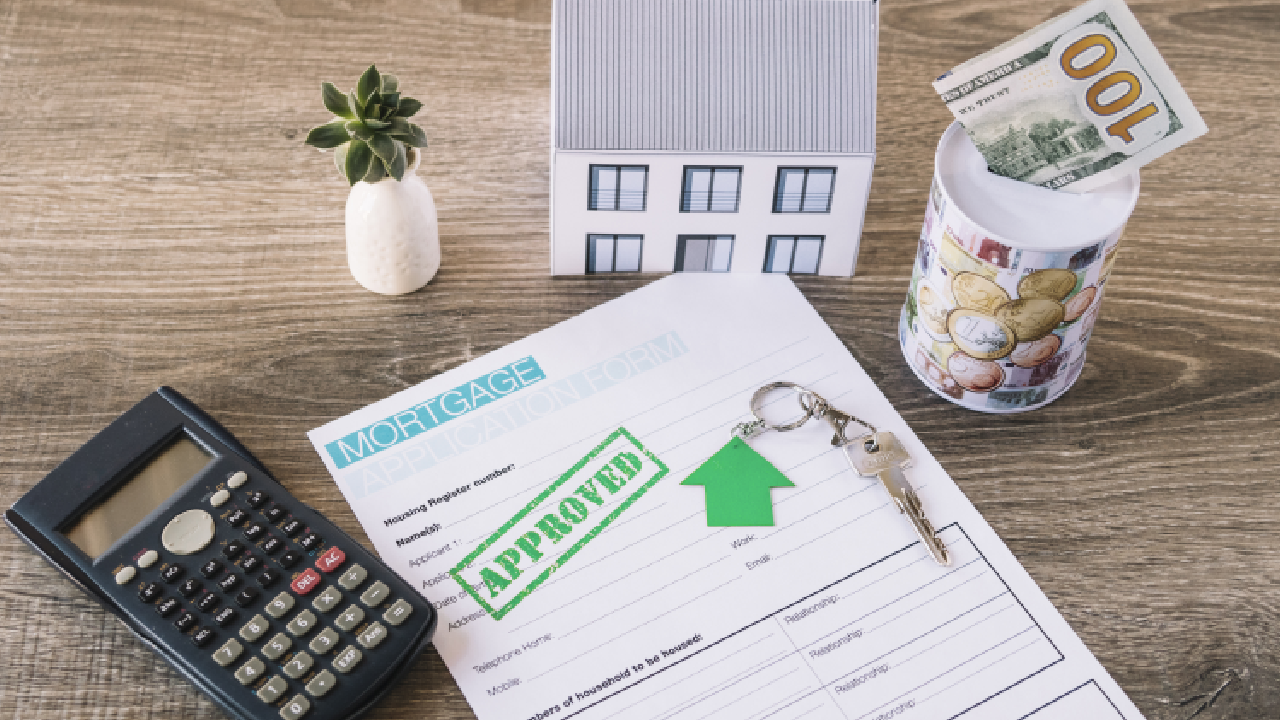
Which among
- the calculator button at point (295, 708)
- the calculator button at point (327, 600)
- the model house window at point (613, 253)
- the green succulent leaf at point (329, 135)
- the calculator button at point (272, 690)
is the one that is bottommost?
the calculator button at point (295, 708)

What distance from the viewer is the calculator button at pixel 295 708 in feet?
1.94

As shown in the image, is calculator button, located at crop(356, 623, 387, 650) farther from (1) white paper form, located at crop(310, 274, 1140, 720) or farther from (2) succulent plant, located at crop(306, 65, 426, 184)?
(2) succulent plant, located at crop(306, 65, 426, 184)

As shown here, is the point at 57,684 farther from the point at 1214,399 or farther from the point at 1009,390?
the point at 1214,399

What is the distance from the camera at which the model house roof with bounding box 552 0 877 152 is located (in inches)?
29.4

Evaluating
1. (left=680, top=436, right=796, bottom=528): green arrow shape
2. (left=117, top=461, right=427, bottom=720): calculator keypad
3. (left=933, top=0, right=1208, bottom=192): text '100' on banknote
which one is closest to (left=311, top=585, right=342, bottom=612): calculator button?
(left=117, top=461, right=427, bottom=720): calculator keypad

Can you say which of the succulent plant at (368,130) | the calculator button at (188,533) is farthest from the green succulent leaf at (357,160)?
the calculator button at (188,533)

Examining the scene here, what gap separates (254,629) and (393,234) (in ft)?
0.92

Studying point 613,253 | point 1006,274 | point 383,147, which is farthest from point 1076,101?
point 383,147

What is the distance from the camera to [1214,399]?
77cm

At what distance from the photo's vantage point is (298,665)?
61 centimetres

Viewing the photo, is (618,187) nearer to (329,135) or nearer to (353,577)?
(329,135)

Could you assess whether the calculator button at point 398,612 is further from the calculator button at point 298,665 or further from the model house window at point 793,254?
the model house window at point 793,254

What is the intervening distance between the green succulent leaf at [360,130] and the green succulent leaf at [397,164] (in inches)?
0.6

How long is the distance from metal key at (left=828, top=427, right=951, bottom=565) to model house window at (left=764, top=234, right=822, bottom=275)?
13cm
